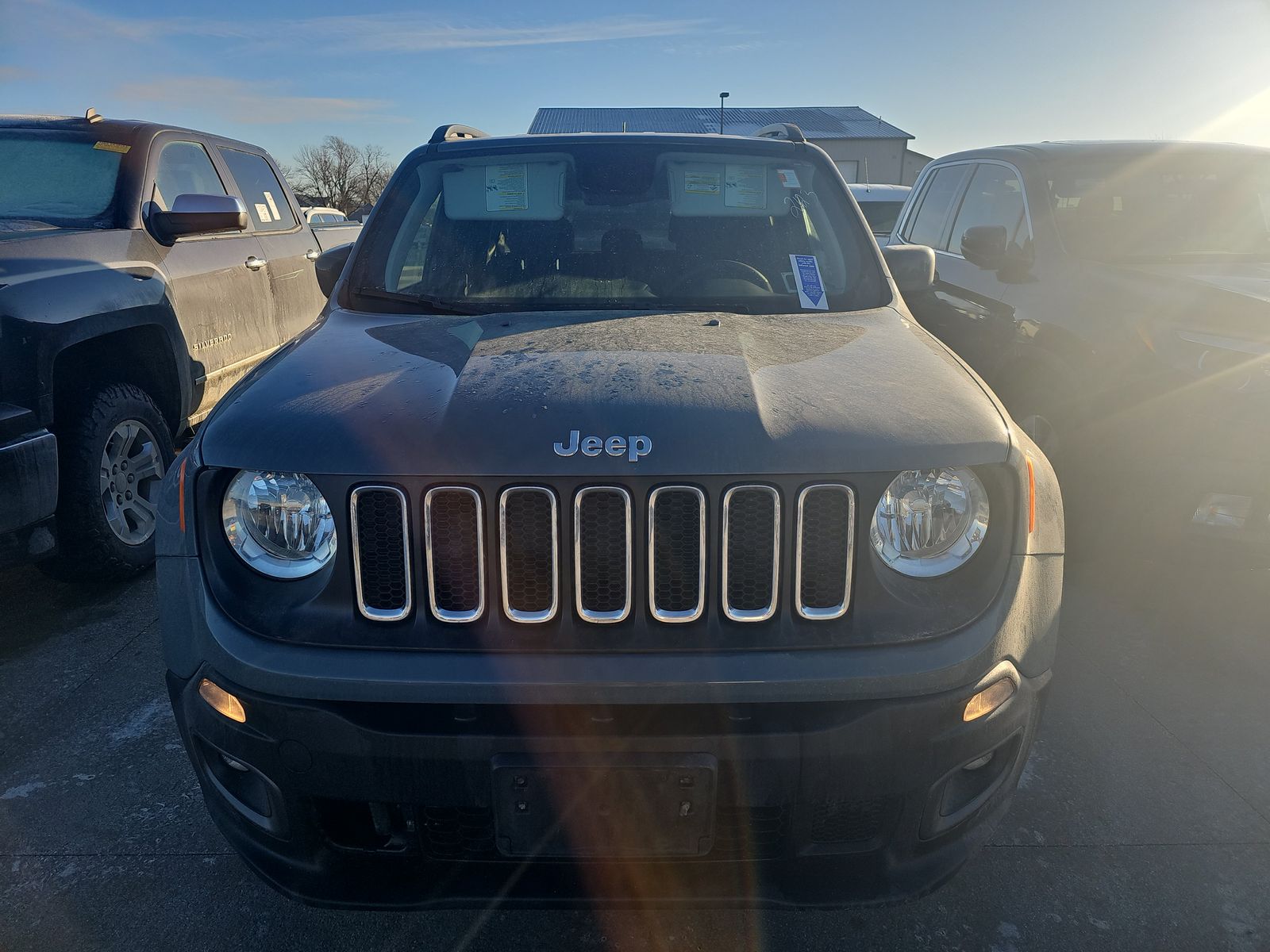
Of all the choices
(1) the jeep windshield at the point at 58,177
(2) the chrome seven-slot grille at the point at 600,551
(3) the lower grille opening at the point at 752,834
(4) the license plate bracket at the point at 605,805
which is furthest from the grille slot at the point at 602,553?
(1) the jeep windshield at the point at 58,177

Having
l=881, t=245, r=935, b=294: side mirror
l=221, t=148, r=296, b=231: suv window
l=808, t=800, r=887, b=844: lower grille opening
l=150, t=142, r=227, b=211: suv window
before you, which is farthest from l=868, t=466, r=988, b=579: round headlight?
l=221, t=148, r=296, b=231: suv window

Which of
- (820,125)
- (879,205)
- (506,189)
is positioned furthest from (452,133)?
(820,125)

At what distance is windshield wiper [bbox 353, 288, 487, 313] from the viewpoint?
2.67m

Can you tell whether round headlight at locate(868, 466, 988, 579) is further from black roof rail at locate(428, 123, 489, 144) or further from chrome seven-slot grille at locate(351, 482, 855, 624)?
black roof rail at locate(428, 123, 489, 144)

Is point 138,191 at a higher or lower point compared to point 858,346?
higher

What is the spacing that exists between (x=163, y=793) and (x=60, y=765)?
41 cm

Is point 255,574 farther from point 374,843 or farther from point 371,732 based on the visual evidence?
point 374,843

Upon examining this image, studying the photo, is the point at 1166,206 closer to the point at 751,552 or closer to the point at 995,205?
the point at 995,205

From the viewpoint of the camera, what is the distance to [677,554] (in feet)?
5.70

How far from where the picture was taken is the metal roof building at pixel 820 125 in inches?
1364

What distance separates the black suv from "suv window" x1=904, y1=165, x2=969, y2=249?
4.34 metres

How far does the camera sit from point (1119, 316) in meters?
3.80

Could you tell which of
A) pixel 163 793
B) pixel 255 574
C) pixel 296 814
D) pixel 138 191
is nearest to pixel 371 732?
pixel 296 814

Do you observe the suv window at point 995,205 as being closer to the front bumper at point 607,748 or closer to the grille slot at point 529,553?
the front bumper at point 607,748
